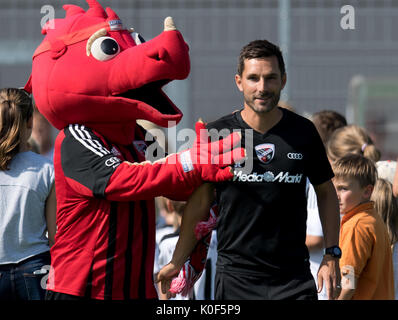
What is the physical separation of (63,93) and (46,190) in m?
0.79

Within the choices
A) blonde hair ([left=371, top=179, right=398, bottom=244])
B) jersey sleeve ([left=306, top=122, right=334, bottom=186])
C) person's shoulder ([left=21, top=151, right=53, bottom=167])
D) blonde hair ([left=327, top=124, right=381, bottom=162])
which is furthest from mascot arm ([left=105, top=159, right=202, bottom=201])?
blonde hair ([left=327, top=124, right=381, bottom=162])

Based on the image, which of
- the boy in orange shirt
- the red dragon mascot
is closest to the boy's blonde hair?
the boy in orange shirt

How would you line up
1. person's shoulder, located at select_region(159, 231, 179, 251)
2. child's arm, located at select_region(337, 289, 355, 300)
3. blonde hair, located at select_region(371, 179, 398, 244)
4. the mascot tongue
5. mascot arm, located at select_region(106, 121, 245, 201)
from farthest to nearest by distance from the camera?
person's shoulder, located at select_region(159, 231, 179, 251), blonde hair, located at select_region(371, 179, 398, 244), child's arm, located at select_region(337, 289, 355, 300), the mascot tongue, mascot arm, located at select_region(106, 121, 245, 201)

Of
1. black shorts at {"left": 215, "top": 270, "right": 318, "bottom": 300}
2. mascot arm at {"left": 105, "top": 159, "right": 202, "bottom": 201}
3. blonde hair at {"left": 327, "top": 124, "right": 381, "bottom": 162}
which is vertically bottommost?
black shorts at {"left": 215, "top": 270, "right": 318, "bottom": 300}

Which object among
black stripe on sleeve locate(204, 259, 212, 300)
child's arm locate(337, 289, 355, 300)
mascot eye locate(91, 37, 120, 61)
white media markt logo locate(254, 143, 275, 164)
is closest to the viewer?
mascot eye locate(91, 37, 120, 61)

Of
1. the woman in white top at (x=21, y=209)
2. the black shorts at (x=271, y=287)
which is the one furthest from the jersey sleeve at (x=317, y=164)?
the woman in white top at (x=21, y=209)

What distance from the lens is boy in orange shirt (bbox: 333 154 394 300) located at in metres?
4.09

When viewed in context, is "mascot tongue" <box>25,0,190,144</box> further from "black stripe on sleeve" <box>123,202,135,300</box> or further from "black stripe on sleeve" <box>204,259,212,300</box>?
"black stripe on sleeve" <box>204,259,212,300</box>

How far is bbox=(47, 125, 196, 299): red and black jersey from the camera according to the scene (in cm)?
328

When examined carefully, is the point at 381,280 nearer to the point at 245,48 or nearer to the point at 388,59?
the point at 245,48

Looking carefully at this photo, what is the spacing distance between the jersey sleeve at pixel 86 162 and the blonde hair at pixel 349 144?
8.29 feet

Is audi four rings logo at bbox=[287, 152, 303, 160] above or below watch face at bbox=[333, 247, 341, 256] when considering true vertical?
above

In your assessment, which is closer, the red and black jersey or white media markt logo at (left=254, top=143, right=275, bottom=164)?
the red and black jersey
